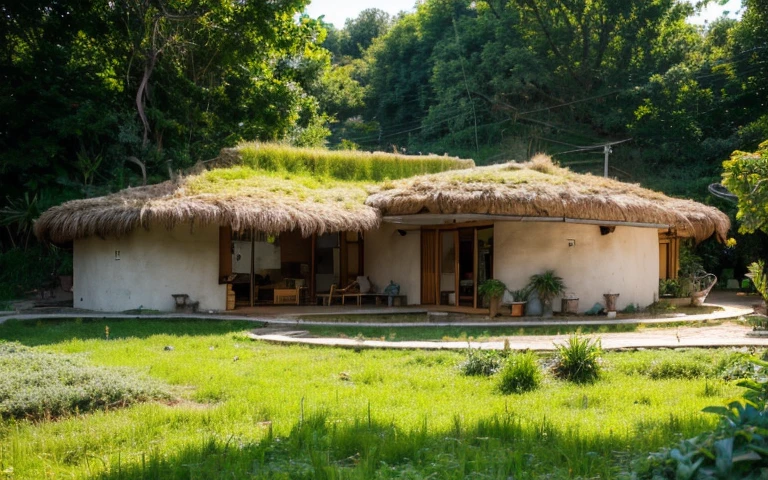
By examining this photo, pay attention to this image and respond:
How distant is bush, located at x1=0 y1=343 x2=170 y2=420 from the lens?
5.99 m

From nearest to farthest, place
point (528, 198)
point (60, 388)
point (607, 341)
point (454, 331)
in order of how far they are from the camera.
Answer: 1. point (60, 388)
2. point (607, 341)
3. point (454, 331)
4. point (528, 198)

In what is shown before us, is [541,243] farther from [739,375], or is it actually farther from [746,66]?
[746,66]

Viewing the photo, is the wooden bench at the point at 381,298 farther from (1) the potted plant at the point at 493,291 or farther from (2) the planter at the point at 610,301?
(2) the planter at the point at 610,301

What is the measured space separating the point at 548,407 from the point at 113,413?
3.78 meters

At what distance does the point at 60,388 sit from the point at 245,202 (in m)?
8.41

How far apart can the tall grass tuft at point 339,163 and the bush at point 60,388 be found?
1122 centimetres

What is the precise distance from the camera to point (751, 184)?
782 centimetres

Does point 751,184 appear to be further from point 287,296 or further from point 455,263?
point 287,296

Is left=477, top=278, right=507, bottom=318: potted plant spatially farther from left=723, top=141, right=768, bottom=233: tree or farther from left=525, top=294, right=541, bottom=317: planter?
left=723, top=141, right=768, bottom=233: tree

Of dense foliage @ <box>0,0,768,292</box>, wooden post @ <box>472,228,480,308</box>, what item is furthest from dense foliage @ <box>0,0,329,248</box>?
wooden post @ <box>472,228,480,308</box>

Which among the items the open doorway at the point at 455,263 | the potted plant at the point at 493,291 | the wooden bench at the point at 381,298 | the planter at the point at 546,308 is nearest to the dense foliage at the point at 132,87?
the wooden bench at the point at 381,298

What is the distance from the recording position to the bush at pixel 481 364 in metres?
7.75

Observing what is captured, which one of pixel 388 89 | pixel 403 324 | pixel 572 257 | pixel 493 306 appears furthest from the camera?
pixel 388 89

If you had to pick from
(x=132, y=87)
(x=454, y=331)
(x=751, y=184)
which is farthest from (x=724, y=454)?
(x=132, y=87)
